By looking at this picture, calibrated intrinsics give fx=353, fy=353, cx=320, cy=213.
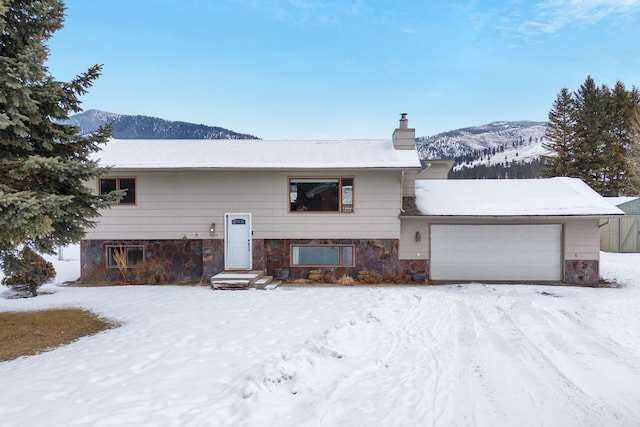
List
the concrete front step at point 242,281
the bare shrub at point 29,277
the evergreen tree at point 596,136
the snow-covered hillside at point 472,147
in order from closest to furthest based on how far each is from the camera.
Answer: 1. the bare shrub at point 29,277
2. the concrete front step at point 242,281
3. the evergreen tree at point 596,136
4. the snow-covered hillside at point 472,147

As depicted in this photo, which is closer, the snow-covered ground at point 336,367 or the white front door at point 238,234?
the snow-covered ground at point 336,367

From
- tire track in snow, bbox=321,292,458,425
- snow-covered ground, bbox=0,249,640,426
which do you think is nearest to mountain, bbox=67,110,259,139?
snow-covered ground, bbox=0,249,640,426

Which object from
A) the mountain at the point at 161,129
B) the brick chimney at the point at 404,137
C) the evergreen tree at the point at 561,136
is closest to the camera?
the brick chimney at the point at 404,137

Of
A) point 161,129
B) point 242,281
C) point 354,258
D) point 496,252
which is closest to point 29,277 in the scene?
point 242,281

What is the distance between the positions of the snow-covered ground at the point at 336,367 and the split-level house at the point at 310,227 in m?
3.12

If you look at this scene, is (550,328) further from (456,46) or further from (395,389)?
(456,46)

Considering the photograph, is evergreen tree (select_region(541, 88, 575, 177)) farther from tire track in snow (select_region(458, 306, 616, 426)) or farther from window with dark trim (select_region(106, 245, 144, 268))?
window with dark trim (select_region(106, 245, 144, 268))

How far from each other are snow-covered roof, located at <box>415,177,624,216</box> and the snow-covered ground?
368 centimetres

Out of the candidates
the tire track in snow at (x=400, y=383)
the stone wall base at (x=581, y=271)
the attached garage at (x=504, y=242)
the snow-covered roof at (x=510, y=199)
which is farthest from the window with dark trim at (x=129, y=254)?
the stone wall base at (x=581, y=271)

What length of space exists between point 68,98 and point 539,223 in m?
13.2

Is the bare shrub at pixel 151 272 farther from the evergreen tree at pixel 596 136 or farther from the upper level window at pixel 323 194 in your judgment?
the evergreen tree at pixel 596 136

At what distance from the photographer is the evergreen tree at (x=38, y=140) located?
5141 mm

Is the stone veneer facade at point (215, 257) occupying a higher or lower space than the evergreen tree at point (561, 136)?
lower

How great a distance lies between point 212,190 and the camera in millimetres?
11539
